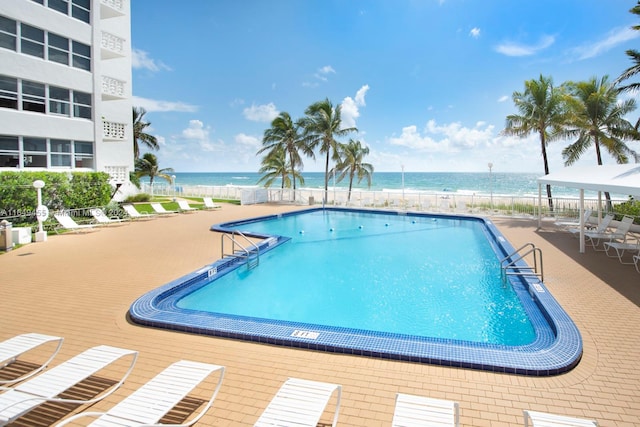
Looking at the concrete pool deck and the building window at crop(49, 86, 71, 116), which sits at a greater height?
the building window at crop(49, 86, 71, 116)

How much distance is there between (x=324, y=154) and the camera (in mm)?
25984

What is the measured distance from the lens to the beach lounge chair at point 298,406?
2.90 metres

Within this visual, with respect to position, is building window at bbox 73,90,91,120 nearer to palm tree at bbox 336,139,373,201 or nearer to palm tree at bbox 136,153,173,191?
palm tree at bbox 136,153,173,191

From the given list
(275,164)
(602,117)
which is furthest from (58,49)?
(602,117)

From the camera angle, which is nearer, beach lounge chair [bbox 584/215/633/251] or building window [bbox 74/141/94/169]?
beach lounge chair [bbox 584/215/633/251]

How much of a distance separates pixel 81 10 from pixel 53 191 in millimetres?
9014

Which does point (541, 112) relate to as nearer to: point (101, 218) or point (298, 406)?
point (298, 406)

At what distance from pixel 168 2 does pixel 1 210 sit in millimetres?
16709

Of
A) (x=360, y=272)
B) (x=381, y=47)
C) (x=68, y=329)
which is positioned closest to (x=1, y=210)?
(x=68, y=329)

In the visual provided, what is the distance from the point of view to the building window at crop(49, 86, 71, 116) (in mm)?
16234

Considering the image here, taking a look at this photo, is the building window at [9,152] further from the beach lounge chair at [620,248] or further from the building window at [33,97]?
the beach lounge chair at [620,248]

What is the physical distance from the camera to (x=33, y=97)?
51.0ft

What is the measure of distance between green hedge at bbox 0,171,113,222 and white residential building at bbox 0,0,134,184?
1.37m

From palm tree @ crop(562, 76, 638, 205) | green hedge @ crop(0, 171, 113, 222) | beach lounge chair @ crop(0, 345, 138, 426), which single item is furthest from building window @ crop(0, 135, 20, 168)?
palm tree @ crop(562, 76, 638, 205)
